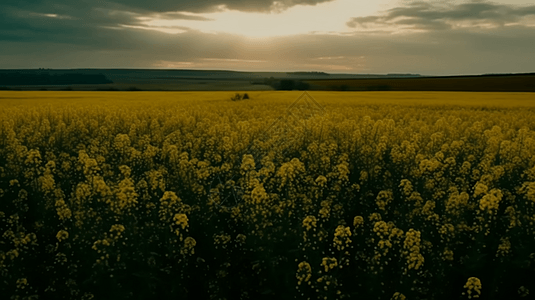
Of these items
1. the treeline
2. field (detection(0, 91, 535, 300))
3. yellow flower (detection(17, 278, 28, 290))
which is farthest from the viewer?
the treeline

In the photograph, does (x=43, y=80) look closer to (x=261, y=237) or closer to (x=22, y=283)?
(x=22, y=283)

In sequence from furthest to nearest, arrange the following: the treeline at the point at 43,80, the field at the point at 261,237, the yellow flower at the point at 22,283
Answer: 1. the treeline at the point at 43,80
2. the field at the point at 261,237
3. the yellow flower at the point at 22,283

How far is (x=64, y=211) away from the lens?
5617mm

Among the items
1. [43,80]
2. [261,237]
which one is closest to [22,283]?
[261,237]

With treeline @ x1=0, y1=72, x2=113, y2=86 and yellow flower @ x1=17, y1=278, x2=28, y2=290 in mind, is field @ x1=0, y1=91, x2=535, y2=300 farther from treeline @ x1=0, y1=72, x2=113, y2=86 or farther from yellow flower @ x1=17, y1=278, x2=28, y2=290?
treeline @ x1=0, y1=72, x2=113, y2=86

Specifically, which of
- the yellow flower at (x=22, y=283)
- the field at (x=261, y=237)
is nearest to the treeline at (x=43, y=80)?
the field at (x=261, y=237)

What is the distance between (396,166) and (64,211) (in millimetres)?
6089

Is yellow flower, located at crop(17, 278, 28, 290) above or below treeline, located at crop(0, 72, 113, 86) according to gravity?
below

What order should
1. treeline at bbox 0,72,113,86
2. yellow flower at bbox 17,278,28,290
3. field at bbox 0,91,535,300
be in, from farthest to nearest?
treeline at bbox 0,72,113,86, field at bbox 0,91,535,300, yellow flower at bbox 17,278,28,290

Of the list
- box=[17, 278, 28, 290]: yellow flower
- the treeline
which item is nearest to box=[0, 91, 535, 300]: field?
box=[17, 278, 28, 290]: yellow flower

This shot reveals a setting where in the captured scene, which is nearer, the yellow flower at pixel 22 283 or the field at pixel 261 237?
the yellow flower at pixel 22 283

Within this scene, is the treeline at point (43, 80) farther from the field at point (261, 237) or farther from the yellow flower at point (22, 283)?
the yellow flower at point (22, 283)

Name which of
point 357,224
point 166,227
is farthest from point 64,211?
point 357,224

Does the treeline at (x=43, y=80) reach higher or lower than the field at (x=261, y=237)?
higher
